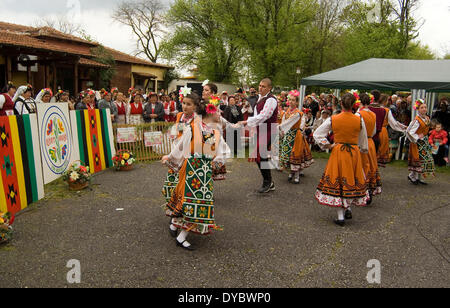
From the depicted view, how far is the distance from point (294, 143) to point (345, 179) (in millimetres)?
2750

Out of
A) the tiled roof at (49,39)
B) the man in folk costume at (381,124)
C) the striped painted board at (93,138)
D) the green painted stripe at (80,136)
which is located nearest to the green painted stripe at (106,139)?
the striped painted board at (93,138)

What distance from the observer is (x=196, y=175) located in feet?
13.0

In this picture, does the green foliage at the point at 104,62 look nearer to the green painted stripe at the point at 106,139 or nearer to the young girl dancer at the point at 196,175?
the green painted stripe at the point at 106,139

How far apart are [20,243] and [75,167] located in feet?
9.27

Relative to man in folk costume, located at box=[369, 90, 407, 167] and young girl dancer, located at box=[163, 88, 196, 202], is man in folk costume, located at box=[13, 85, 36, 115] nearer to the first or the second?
young girl dancer, located at box=[163, 88, 196, 202]

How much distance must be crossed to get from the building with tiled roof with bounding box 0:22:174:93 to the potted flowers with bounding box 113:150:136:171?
358 inches

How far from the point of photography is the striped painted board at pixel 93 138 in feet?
24.8

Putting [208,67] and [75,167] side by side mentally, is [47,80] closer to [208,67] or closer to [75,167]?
[75,167]

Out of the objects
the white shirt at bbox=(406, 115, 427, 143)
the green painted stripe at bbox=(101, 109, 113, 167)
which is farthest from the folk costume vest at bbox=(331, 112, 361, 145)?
the green painted stripe at bbox=(101, 109, 113, 167)

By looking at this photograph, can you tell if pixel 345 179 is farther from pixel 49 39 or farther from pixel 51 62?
pixel 49 39

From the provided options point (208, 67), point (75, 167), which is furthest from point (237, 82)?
point (75, 167)

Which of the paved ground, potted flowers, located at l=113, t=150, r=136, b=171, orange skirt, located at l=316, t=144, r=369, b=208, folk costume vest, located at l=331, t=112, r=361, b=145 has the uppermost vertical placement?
folk costume vest, located at l=331, t=112, r=361, b=145

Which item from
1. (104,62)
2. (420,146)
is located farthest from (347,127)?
(104,62)

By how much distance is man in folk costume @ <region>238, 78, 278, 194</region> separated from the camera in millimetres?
6160
